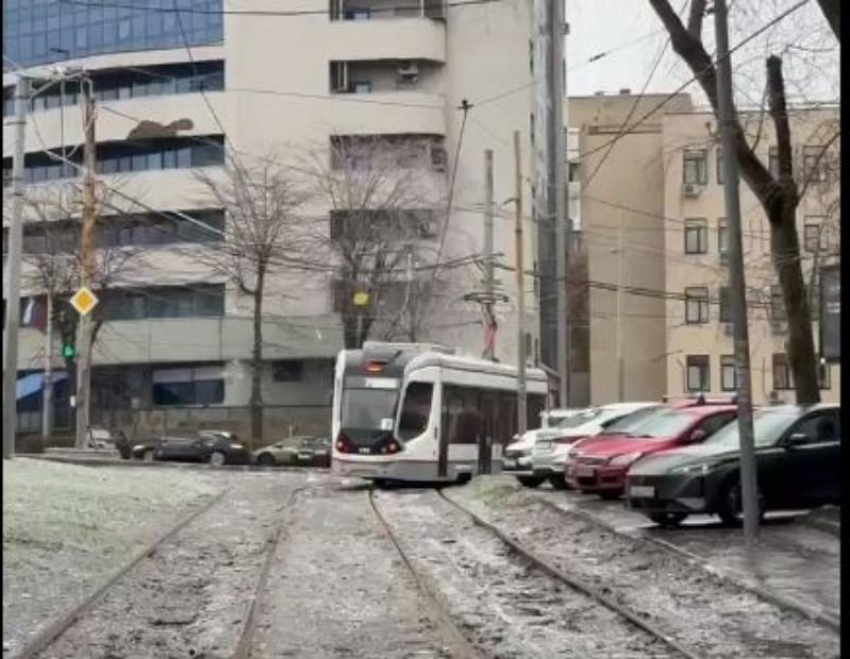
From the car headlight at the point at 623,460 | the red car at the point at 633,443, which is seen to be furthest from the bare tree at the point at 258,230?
the car headlight at the point at 623,460

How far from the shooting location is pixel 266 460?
1930 inches

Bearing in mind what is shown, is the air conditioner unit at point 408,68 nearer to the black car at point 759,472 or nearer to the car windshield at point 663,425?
the car windshield at point 663,425

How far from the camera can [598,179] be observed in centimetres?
7112

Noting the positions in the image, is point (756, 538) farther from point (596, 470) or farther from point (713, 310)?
point (713, 310)

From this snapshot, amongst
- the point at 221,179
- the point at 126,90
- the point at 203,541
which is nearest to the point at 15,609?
the point at 203,541

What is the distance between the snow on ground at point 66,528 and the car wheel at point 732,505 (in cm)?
705

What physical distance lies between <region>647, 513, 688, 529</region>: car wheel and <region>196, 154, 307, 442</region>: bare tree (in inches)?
1456

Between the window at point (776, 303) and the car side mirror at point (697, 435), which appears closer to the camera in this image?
the car side mirror at point (697, 435)

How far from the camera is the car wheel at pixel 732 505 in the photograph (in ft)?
52.5

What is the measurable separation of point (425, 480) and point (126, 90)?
1618 inches

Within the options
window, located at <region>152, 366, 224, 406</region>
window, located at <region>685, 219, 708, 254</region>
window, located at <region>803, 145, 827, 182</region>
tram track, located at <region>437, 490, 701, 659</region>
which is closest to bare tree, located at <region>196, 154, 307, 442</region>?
window, located at <region>152, 366, 224, 406</region>

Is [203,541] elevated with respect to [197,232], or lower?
lower

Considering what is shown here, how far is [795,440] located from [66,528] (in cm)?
898

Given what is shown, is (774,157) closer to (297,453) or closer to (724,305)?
(297,453)
